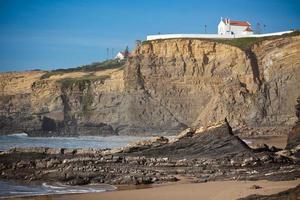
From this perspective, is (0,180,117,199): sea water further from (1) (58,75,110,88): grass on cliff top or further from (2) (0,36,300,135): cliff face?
(1) (58,75,110,88): grass on cliff top

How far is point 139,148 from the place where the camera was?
26.8m

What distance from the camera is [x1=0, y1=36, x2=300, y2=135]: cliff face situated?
57.8 m

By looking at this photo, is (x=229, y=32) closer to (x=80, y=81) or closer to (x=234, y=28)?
(x=234, y=28)

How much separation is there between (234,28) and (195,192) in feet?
193

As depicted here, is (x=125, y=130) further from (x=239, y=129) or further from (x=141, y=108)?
(x=239, y=129)

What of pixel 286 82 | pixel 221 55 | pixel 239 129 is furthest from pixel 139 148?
pixel 221 55

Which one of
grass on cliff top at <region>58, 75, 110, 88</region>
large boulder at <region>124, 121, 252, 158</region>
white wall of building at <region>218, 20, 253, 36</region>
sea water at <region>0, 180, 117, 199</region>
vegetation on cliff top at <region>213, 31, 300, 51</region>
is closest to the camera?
sea water at <region>0, 180, 117, 199</region>

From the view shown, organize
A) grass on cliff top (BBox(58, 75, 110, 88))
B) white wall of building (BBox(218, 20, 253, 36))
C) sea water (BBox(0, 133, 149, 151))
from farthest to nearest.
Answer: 1. grass on cliff top (BBox(58, 75, 110, 88))
2. white wall of building (BBox(218, 20, 253, 36))
3. sea water (BBox(0, 133, 149, 151))

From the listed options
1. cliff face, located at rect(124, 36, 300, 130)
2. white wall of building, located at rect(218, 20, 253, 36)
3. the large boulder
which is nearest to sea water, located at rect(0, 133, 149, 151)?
the large boulder

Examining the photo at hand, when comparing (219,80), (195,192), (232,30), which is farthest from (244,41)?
(195,192)

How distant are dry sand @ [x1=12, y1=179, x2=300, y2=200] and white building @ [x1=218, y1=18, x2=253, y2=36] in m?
56.0

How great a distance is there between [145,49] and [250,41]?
13996 millimetres

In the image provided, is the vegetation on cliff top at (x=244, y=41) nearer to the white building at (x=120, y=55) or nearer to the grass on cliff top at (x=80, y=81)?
the grass on cliff top at (x=80, y=81)

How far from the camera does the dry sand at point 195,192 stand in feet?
46.0
